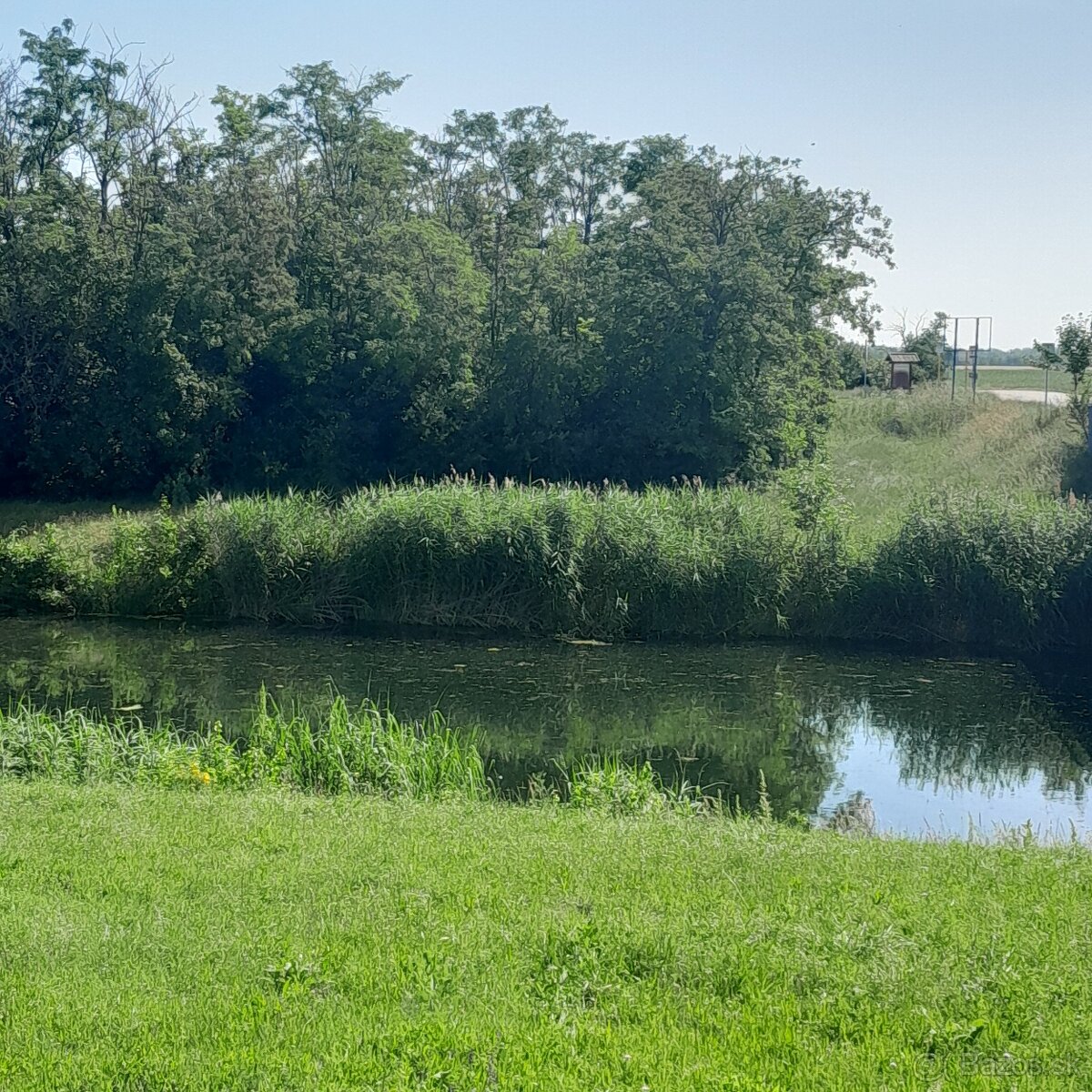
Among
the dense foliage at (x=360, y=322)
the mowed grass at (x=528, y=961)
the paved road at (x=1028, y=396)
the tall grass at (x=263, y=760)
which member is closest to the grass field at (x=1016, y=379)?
the paved road at (x=1028, y=396)

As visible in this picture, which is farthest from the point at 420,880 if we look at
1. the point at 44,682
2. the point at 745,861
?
the point at 44,682

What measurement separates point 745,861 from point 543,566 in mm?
13785

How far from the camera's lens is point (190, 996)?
4.30 meters

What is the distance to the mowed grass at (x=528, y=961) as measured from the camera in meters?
3.87

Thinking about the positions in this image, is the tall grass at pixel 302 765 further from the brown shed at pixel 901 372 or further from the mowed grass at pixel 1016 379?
the mowed grass at pixel 1016 379

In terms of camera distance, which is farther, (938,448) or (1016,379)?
(1016,379)

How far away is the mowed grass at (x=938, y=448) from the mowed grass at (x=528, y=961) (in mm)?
15759

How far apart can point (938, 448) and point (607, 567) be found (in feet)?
51.0

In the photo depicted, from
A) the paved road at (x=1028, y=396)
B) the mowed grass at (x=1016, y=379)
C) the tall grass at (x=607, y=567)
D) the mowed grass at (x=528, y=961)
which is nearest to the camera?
the mowed grass at (x=528, y=961)

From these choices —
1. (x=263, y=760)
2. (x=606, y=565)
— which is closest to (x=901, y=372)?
(x=606, y=565)

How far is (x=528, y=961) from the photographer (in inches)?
182

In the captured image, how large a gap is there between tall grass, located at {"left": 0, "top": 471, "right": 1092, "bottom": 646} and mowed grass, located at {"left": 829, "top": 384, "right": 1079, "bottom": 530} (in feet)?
6.43

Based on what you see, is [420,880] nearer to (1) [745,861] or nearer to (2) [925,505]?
(1) [745,861]

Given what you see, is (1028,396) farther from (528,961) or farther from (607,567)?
(528,961)
